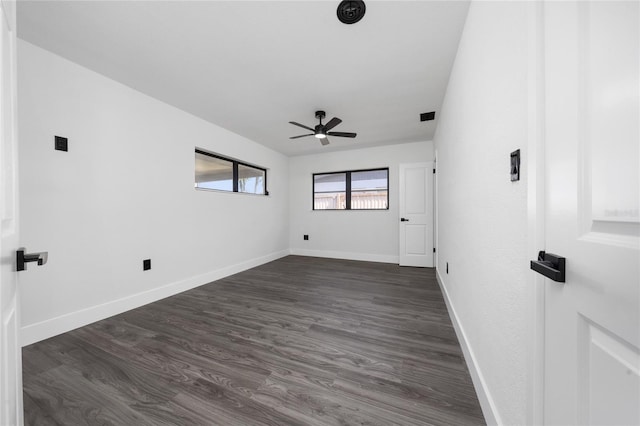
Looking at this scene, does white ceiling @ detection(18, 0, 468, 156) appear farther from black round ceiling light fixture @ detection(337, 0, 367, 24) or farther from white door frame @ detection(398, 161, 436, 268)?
white door frame @ detection(398, 161, 436, 268)

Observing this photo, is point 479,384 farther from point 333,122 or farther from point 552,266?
point 333,122

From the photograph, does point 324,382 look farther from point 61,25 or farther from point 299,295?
point 61,25

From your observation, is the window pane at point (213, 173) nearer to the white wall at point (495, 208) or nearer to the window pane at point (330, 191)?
the window pane at point (330, 191)

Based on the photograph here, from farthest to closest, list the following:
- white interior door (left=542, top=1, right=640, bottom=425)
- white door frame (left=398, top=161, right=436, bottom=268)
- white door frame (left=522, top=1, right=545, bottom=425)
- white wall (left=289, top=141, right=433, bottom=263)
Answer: white wall (left=289, top=141, right=433, bottom=263), white door frame (left=398, top=161, right=436, bottom=268), white door frame (left=522, top=1, right=545, bottom=425), white interior door (left=542, top=1, right=640, bottom=425)

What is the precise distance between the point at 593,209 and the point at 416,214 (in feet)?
13.4

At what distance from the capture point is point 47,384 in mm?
1411

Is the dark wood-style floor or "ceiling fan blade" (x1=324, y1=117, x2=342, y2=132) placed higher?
"ceiling fan blade" (x1=324, y1=117, x2=342, y2=132)

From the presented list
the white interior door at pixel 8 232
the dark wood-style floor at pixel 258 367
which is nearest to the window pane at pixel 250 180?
the dark wood-style floor at pixel 258 367

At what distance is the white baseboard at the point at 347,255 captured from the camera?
15.6 feet

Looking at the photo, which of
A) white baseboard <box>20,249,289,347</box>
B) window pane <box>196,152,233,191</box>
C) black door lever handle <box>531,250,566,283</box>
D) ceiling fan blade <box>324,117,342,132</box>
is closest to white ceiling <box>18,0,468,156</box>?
ceiling fan blade <box>324,117,342,132</box>

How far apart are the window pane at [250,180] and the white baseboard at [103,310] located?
1569mm

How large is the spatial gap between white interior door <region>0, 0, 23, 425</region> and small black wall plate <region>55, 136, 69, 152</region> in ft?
5.53

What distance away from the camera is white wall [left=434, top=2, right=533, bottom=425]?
845 millimetres

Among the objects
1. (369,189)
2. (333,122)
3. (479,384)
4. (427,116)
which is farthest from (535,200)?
(369,189)
